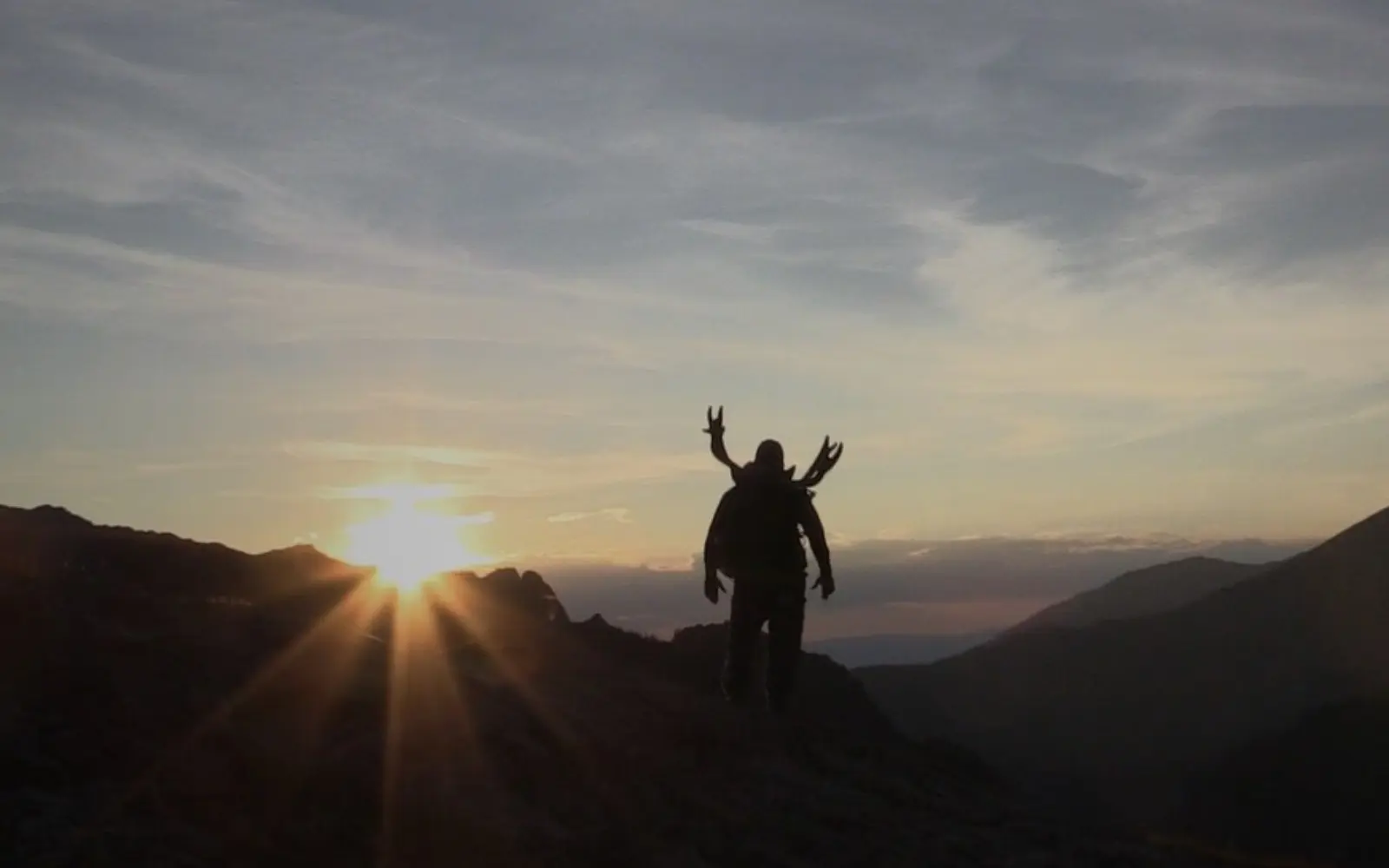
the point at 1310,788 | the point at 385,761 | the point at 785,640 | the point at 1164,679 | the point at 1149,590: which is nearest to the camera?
the point at 385,761

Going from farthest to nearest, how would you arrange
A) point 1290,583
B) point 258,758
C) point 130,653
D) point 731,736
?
point 1290,583 → point 731,736 → point 130,653 → point 258,758

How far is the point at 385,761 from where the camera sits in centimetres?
717

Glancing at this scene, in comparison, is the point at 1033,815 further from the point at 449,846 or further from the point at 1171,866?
the point at 449,846

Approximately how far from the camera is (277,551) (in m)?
17.6

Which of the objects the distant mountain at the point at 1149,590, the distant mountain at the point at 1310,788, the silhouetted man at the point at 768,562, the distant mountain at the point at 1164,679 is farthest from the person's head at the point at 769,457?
the distant mountain at the point at 1149,590

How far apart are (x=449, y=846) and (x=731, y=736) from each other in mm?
3708

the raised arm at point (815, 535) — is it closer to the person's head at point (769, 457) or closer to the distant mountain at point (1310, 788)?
the person's head at point (769, 457)

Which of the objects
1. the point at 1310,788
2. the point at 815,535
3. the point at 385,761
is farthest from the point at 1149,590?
the point at 385,761

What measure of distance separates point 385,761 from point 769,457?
6.40 meters

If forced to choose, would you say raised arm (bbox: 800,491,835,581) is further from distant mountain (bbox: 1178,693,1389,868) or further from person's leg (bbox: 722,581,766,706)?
distant mountain (bbox: 1178,693,1389,868)

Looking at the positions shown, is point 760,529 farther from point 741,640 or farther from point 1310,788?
point 1310,788

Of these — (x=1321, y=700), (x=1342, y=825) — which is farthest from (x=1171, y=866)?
(x=1321, y=700)

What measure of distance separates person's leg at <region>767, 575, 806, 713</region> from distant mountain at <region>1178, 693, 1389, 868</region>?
18.7 meters

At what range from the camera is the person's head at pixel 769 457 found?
13.0 meters
